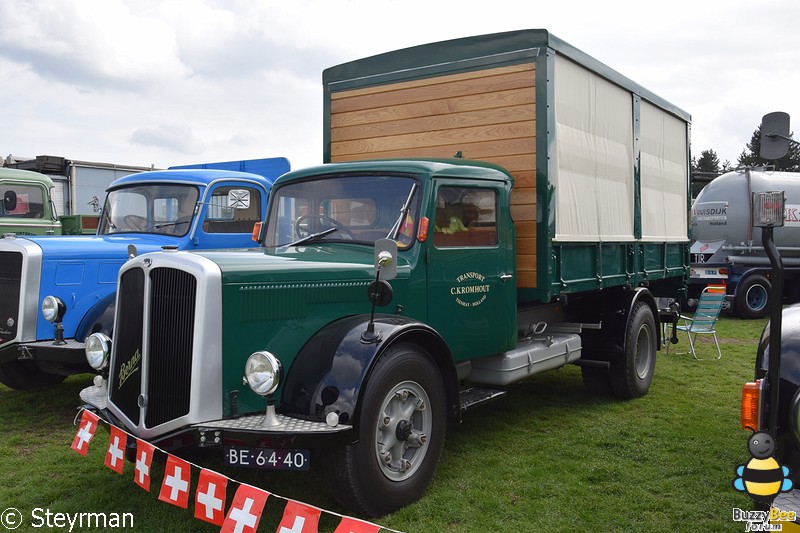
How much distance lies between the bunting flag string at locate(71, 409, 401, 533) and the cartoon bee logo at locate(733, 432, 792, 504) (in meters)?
1.51

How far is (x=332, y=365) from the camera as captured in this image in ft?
12.7

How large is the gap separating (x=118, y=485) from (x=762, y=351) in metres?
4.01

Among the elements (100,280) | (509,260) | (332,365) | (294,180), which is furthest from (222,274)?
(100,280)

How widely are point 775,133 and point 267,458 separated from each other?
11.9 feet

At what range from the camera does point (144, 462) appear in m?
3.76

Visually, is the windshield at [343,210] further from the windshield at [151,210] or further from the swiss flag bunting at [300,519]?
the windshield at [151,210]

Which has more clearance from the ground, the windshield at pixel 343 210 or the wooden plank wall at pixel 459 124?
the wooden plank wall at pixel 459 124

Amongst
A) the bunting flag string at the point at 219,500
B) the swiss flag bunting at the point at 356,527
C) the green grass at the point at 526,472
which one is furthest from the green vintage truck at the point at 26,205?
the swiss flag bunting at the point at 356,527

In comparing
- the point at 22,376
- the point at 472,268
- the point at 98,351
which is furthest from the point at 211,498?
→ the point at 22,376

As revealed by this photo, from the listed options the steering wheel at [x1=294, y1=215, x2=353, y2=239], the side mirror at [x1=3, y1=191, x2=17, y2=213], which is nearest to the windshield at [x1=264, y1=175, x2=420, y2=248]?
the steering wheel at [x1=294, y1=215, x2=353, y2=239]

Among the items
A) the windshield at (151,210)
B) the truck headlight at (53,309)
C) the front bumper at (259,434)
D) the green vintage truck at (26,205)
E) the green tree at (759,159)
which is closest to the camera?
the front bumper at (259,434)

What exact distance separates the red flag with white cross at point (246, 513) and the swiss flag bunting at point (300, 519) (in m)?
0.14

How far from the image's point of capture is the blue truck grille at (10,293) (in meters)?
6.30

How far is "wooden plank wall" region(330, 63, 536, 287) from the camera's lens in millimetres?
5730
